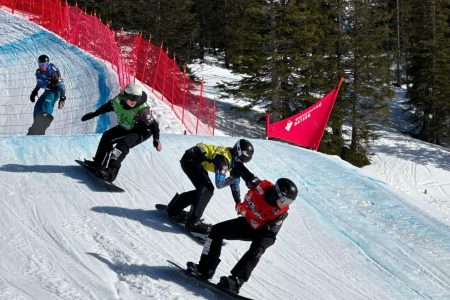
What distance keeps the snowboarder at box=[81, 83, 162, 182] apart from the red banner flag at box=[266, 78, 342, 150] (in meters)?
5.84

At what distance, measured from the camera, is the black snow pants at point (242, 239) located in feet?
19.0

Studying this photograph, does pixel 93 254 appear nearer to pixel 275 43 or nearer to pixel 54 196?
pixel 54 196

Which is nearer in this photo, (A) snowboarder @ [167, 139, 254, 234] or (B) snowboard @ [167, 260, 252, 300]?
(B) snowboard @ [167, 260, 252, 300]

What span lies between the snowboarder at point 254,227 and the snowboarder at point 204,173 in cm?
76

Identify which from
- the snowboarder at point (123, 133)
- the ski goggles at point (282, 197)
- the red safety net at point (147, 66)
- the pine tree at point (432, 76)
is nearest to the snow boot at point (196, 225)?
the snowboarder at point (123, 133)

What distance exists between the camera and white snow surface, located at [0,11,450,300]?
589 cm

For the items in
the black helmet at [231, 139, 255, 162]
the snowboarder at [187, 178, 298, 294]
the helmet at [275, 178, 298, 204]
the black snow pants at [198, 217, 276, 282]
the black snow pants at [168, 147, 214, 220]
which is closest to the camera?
the helmet at [275, 178, 298, 204]

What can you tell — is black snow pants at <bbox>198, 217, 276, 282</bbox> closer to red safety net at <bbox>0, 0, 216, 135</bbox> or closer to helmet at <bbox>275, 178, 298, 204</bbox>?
helmet at <bbox>275, 178, 298, 204</bbox>

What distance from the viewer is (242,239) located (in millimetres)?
6020

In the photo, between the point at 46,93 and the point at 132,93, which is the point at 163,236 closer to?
the point at 132,93

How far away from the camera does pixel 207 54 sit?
4788cm

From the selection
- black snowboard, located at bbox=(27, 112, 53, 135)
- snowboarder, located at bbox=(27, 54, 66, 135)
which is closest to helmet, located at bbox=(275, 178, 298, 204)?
snowboarder, located at bbox=(27, 54, 66, 135)

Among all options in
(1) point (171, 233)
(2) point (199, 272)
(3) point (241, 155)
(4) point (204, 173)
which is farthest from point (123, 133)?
(2) point (199, 272)

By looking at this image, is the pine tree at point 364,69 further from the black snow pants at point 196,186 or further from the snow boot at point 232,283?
the snow boot at point 232,283
